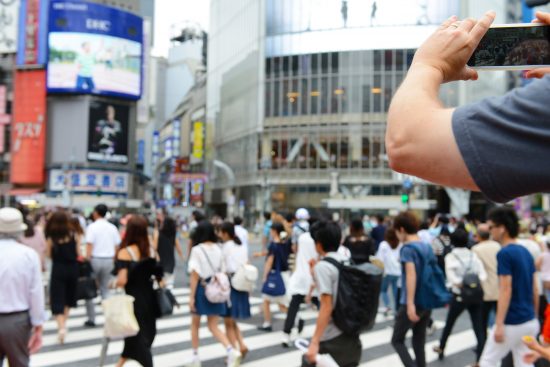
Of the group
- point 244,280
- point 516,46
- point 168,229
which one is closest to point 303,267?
point 244,280

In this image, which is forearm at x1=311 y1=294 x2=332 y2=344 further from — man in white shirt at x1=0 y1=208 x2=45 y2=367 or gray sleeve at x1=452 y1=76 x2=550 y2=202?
gray sleeve at x1=452 y1=76 x2=550 y2=202

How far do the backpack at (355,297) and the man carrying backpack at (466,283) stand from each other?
8.52 ft

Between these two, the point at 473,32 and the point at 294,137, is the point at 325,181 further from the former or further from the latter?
the point at 473,32

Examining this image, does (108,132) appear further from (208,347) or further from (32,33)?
(208,347)

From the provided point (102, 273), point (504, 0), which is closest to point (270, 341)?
point (102, 273)

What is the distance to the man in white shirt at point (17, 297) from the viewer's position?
4.86 metres

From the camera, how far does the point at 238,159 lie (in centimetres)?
5747

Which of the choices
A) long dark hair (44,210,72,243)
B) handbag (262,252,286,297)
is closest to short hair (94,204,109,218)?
long dark hair (44,210,72,243)

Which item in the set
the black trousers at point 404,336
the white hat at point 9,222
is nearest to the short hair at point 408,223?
the black trousers at point 404,336

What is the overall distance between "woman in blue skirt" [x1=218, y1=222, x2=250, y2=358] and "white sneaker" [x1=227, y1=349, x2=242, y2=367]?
324 mm

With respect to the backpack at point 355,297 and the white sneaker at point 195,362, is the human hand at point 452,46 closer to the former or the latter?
the backpack at point 355,297

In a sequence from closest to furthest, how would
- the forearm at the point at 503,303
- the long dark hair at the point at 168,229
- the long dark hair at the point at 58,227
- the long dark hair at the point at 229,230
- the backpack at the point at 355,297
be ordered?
the backpack at the point at 355,297 < the forearm at the point at 503,303 < the long dark hair at the point at 229,230 < the long dark hair at the point at 58,227 < the long dark hair at the point at 168,229

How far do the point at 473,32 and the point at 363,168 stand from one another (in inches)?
1920

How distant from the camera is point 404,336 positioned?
255 inches
